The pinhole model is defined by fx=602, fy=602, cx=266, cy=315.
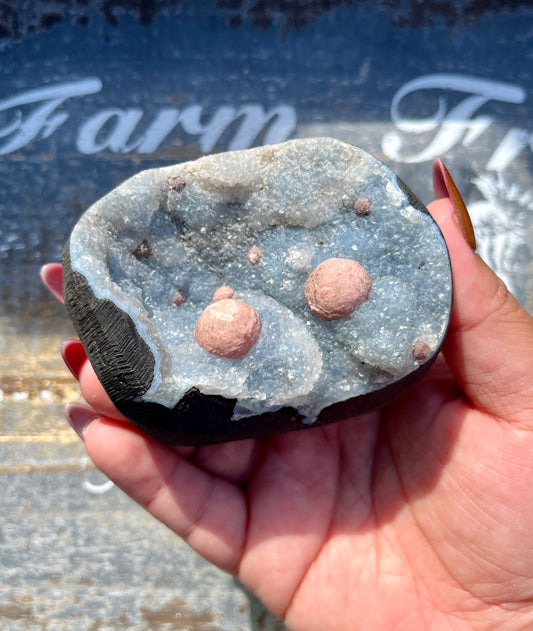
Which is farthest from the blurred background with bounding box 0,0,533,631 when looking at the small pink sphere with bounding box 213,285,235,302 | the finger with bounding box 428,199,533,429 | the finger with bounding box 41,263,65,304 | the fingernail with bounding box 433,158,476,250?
the small pink sphere with bounding box 213,285,235,302

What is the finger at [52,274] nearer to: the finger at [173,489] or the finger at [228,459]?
the finger at [173,489]

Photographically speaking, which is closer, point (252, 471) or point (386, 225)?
point (386, 225)

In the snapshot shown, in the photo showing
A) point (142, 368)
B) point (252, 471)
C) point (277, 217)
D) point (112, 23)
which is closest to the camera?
point (142, 368)

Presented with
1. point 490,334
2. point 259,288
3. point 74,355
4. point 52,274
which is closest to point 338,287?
point 259,288

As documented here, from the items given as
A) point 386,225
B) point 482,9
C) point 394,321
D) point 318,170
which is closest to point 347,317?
point 394,321

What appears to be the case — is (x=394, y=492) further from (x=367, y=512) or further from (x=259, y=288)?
(x=259, y=288)

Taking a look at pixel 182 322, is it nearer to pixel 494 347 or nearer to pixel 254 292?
pixel 254 292

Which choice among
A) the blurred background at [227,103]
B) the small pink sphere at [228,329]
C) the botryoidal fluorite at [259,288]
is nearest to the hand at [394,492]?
the botryoidal fluorite at [259,288]
